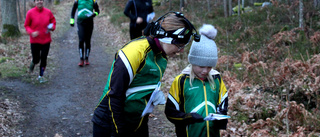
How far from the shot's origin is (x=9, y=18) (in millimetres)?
13117

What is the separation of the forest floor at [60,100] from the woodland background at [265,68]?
280 millimetres

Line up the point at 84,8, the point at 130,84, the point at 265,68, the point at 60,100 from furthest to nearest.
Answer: the point at 84,8 → the point at 265,68 → the point at 60,100 → the point at 130,84

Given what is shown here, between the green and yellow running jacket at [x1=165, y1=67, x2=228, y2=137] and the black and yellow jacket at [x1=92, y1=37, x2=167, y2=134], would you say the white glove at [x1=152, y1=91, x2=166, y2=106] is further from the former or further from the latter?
the green and yellow running jacket at [x1=165, y1=67, x2=228, y2=137]

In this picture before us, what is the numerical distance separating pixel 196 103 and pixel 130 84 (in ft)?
2.62

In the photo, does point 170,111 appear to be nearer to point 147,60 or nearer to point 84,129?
point 147,60

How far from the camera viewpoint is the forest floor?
536cm

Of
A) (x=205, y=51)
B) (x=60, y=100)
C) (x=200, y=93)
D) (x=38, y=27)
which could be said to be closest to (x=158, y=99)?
(x=200, y=93)

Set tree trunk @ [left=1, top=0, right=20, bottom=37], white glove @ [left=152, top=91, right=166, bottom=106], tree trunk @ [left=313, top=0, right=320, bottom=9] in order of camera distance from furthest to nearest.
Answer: tree trunk @ [left=1, top=0, right=20, bottom=37]
tree trunk @ [left=313, top=0, right=320, bottom=9]
white glove @ [left=152, top=91, right=166, bottom=106]

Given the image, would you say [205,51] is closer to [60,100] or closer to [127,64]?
[127,64]

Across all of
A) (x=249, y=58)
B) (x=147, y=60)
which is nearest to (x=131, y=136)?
(x=147, y=60)

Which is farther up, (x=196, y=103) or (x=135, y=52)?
(x=135, y=52)

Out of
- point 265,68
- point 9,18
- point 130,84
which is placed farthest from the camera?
point 9,18

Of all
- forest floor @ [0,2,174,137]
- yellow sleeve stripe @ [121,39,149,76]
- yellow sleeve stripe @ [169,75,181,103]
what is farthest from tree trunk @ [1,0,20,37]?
yellow sleeve stripe @ [121,39,149,76]

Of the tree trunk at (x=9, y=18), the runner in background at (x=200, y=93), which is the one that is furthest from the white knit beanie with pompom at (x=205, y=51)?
the tree trunk at (x=9, y=18)
